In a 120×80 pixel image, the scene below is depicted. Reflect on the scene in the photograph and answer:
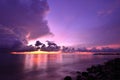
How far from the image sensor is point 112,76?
29062 mm

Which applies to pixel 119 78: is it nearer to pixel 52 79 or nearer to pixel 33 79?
pixel 52 79

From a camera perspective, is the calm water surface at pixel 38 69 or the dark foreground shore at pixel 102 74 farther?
the calm water surface at pixel 38 69

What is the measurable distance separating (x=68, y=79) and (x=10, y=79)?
18615 mm

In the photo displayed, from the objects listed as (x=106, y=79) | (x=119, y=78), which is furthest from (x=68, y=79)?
(x=119, y=78)

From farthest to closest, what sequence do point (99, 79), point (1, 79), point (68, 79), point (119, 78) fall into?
point (1, 79) < point (68, 79) < point (99, 79) < point (119, 78)

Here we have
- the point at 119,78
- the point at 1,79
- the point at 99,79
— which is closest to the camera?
the point at 119,78

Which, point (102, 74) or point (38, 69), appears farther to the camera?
point (38, 69)

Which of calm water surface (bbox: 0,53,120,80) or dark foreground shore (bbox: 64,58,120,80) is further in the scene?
calm water surface (bbox: 0,53,120,80)

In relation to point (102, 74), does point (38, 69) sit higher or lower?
lower

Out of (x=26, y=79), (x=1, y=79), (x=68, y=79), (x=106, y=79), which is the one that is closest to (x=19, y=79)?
(x=26, y=79)

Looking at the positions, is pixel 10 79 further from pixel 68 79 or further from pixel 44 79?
pixel 68 79

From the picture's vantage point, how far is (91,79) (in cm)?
3023

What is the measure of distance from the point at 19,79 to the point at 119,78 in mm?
27688

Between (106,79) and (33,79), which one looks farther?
(33,79)
